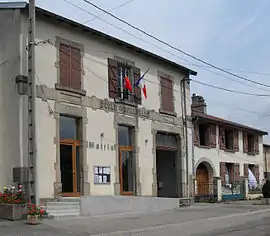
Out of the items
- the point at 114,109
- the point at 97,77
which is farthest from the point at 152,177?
the point at 97,77

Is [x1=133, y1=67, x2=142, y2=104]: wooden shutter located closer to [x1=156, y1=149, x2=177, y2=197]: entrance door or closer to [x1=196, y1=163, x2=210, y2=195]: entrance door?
[x1=156, y1=149, x2=177, y2=197]: entrance door

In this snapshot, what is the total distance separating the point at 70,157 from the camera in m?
19.1

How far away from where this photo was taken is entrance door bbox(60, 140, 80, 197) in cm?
1870

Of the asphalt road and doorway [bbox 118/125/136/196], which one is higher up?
doorway [bbox 118/125/136/196]

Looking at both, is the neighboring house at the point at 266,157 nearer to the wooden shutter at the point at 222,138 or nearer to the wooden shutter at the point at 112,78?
the wooden shutter at the point at 222,138

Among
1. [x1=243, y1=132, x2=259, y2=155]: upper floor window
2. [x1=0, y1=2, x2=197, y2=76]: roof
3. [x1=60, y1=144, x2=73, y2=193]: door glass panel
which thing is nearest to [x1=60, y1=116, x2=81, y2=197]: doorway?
[x1=60, y1=144, x2=73, y2=193]: door glass panel

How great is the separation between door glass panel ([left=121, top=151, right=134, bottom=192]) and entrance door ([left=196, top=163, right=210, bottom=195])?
7603 mm

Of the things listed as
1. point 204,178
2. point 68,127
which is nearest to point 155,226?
point 68,127

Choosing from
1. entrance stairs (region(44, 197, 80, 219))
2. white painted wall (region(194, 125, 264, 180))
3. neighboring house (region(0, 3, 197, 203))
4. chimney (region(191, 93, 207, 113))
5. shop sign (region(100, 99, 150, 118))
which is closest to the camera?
entrance stairs (region(44, 197, 80, 219))

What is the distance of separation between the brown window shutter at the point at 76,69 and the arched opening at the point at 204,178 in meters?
12.3

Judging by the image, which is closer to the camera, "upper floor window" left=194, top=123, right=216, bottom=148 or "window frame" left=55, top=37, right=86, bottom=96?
"window frame" left=55, top=37, right=86, bottom=96

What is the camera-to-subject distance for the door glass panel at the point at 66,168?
18.7 m

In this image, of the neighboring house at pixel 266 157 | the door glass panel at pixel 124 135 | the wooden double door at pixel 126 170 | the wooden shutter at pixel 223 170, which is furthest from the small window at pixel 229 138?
the wooden double door at pixel 126 170

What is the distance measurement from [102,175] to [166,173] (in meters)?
7.12
